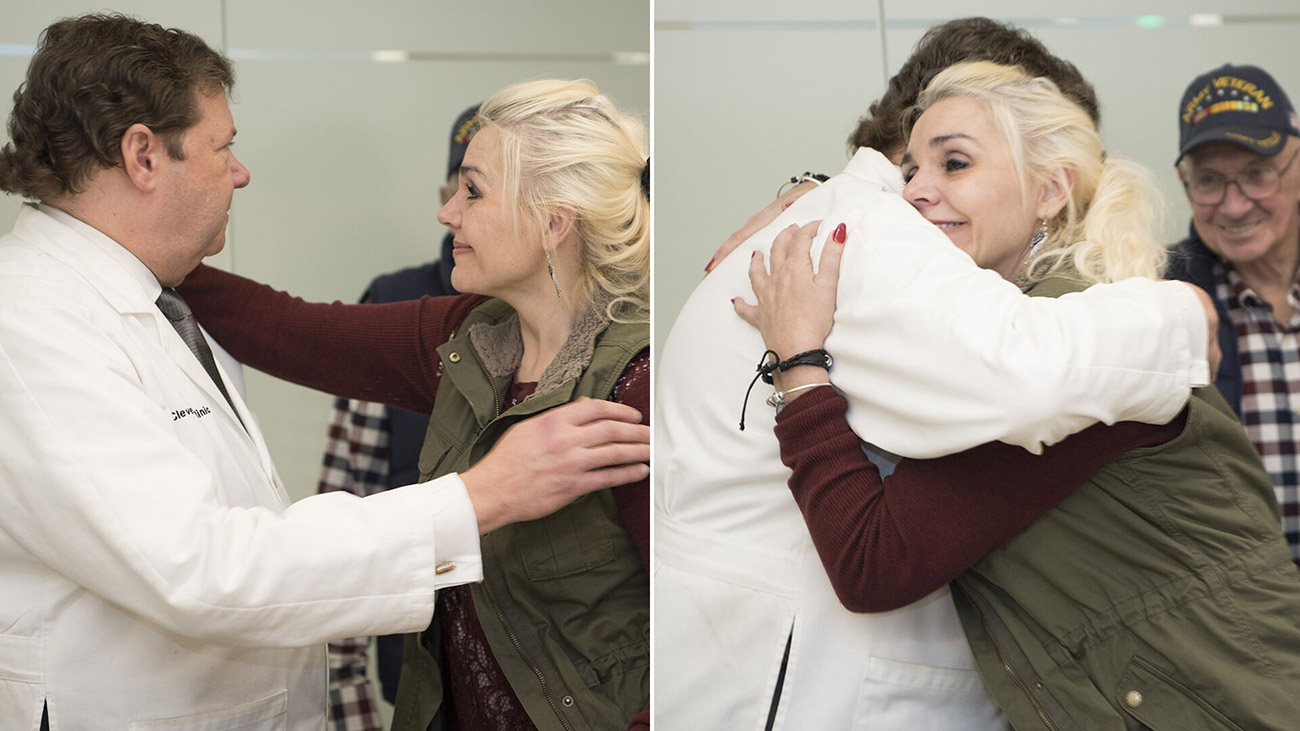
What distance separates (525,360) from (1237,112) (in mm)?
1180

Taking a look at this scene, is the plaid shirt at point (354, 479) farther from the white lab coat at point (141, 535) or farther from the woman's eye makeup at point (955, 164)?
the woman's eye makeup at point (955, 164)

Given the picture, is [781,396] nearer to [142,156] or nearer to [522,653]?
[522,653]

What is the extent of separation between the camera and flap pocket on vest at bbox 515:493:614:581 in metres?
1.01

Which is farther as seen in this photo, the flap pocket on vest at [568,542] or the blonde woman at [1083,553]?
the flap pocket on vest at [568,542]

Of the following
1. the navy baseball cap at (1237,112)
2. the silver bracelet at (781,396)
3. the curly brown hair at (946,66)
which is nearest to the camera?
the silver bracelet at (781,396)

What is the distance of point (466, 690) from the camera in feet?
3.51

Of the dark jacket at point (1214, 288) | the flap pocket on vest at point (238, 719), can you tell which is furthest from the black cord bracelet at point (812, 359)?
the dark jacket at point (1214, 288)

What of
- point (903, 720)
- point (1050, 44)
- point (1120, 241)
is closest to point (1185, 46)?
point (1050, 44)

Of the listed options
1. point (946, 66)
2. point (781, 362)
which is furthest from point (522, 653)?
point (946, 66)

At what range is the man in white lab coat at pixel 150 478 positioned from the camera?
0.85 meters

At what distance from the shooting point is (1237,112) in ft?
5.51

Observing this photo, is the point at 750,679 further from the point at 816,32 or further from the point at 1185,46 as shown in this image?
the point at 1185,46

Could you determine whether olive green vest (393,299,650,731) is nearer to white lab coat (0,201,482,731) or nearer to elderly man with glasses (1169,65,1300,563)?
white lab coat (0,201,482,731)

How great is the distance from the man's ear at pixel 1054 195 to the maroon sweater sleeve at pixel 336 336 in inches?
22.1
